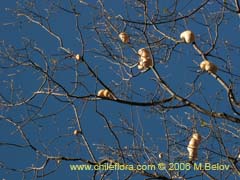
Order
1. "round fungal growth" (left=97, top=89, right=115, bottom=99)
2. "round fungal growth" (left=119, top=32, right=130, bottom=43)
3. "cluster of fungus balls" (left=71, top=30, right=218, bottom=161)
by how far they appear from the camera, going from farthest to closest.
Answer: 1. "round fungal growth" (left=119, top=32, right=130, bottom=43)
2. "cluster of fungus balls" (left=71, top=30, right=218, bottom=161)
3. "round fungal growth" (left=97, top=89, right=115, bottom=99)

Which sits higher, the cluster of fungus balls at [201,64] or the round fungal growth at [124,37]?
the round fungal growth at [124,37]

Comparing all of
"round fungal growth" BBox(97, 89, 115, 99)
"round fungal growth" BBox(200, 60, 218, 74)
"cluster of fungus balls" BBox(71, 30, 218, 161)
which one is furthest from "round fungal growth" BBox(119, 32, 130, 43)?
"round fungal growth" BBox(200, 60, 218, 74)

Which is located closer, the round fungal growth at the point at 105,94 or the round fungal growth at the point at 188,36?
the round fungal growth at the point at 105,94

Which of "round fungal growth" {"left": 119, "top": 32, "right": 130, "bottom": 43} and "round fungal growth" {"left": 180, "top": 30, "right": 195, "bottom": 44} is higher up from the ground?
A: "round fungal growth" {"left": 119, "top": 32, "right": 130, "bottom": 43}

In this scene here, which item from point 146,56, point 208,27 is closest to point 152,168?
point 146,56

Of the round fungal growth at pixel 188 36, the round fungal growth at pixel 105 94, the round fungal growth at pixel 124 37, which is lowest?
the round fungal growth at pixel 105 94

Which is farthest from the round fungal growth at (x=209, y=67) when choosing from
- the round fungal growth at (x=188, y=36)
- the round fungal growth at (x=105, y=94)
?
the round fungal growth at (x=105, y=94)

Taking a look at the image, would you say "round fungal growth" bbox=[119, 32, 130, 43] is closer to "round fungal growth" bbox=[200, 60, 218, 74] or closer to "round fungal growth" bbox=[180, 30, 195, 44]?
"round fungal growth" bbox=[180, 30, 195, 44]

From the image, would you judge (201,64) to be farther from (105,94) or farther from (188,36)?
(105,94)

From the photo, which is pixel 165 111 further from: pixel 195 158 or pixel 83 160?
pixel 83 160

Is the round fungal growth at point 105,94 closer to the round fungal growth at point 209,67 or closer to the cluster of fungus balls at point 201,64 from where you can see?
the cluster of fungus balls at point 201,64

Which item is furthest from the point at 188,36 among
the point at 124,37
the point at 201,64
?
the point at 124,37

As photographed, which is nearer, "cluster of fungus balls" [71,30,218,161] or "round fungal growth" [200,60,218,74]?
"round fungal growth" [200,60,218,74]

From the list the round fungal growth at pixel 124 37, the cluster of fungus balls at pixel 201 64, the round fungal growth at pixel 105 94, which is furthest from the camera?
the round fungal growth at pixel 124 37
